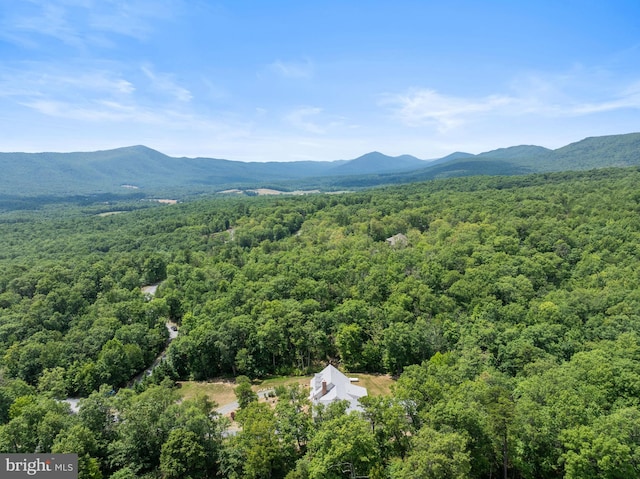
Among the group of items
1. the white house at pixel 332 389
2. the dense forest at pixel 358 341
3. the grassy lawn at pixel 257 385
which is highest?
the dense forest at pixel 358 341

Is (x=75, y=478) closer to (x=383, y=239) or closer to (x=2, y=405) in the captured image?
(x=2, y=405)

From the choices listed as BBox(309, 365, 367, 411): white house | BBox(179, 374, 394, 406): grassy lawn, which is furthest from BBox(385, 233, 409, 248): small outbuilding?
BBox(309, 365, 367, 411): white house

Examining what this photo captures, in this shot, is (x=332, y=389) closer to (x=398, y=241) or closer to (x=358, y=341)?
(x=358, y=341)

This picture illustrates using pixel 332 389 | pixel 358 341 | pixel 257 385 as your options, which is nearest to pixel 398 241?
pixel 358 341

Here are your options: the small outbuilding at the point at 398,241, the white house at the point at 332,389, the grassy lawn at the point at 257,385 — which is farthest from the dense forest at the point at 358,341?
the white house at the point at 332,389

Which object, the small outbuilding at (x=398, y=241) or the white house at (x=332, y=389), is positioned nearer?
the white house at (x=332, y=389)

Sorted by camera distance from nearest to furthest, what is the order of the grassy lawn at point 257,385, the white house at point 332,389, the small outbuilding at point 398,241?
the white house at point 332,389 < the grassy lawn at point 257,385 < the small outbuilding at point 398,241

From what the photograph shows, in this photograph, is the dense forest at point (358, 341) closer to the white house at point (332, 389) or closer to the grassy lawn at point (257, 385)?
the grassy lawn at point (257, 385)
